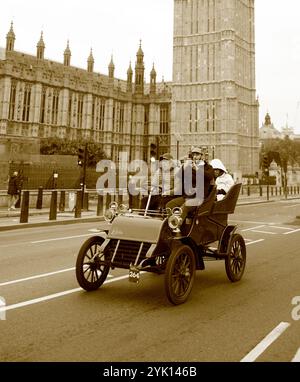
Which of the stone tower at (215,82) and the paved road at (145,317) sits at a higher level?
the stone tower at (215,82)

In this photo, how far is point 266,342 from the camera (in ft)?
12.1

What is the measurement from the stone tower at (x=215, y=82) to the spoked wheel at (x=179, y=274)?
59.8 meters

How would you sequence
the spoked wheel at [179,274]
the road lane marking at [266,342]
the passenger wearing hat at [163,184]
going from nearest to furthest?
1. the road lane marking at [266,342]
2. the spoked wheel at [179,274]
3. the passenger wearing hat at [163,184]

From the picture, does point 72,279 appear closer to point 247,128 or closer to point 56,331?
point 56,331

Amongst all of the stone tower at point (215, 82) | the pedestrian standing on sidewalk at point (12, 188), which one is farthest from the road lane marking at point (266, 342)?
the stone tower at point (215, 82)

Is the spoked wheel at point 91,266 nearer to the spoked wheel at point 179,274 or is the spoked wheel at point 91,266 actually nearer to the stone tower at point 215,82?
the spoked wheel at point 179,274

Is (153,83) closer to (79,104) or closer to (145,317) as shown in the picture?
(79,104)

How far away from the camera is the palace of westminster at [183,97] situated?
61.1m

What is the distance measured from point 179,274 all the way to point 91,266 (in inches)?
48.4

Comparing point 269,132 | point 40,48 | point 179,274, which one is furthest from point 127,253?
point 269,132

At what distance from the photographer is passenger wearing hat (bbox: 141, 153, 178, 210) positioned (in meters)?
5.72

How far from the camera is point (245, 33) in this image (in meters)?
70.4

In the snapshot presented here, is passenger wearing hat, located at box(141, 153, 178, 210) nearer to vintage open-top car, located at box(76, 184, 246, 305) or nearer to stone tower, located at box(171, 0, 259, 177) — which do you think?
vintage open-top car, located at box(76, 184, 246, 305)

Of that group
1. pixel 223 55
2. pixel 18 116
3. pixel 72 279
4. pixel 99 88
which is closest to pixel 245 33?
pixel 223 55
